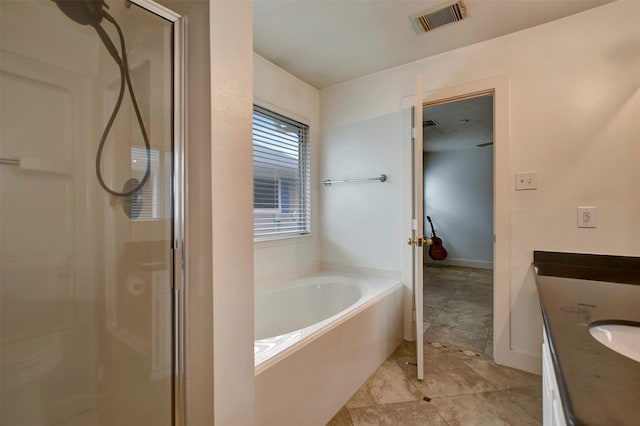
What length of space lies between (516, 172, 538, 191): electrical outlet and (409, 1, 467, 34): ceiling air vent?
1094mm

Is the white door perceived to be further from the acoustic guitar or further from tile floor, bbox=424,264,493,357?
the acoustic guitar

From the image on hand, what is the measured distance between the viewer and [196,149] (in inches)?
34.0

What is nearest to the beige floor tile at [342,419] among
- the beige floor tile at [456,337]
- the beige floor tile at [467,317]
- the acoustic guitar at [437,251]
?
the beige floor tile at [456,337]

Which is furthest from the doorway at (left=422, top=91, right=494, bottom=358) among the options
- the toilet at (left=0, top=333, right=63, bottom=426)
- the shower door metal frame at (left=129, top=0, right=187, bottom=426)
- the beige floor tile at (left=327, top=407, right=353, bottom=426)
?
the toilet at (left=0, top=333, right=63, bottom=426)

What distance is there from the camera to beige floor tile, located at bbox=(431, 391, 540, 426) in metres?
1.46

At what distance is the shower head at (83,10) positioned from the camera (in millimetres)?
814

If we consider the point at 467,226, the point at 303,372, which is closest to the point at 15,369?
the point at 303,372

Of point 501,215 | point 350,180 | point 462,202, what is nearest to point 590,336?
point 501,215

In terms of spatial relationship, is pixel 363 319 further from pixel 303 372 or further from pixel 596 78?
pixel 596 78

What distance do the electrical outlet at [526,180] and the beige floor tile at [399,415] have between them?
152 cm

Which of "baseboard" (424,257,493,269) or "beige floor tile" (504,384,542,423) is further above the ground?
"baseboard" (424,257,493,269)

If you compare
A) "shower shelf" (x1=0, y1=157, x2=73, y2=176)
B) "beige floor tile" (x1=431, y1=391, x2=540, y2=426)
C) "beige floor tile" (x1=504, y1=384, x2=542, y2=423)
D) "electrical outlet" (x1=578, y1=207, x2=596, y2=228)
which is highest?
"shower shelf" (x1=0, y1=157, x2=73, y2=176)

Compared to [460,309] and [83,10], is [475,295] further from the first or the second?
[83,10]

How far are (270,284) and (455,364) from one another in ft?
4.93
